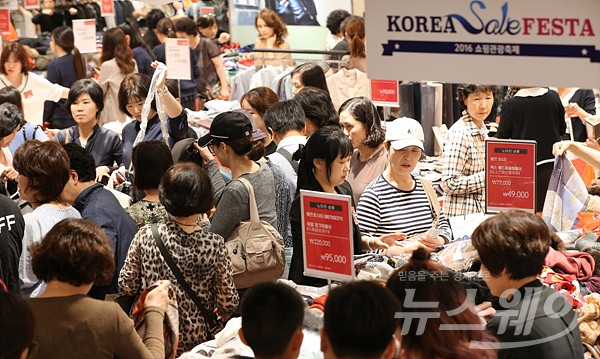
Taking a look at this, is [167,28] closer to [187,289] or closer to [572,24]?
[187,289]

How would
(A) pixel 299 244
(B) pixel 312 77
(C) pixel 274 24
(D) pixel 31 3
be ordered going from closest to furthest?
(A) pixel 299 244
(B) pixel 312 77
(C) pixel 274 24
(D) pixel 31 3

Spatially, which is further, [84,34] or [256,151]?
[84,34]

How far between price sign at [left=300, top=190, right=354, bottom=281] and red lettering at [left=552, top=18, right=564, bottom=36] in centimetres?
122

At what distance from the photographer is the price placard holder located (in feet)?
15.9

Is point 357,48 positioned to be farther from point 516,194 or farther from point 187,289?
point 187,289

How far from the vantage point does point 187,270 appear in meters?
4.06

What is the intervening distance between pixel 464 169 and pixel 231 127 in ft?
5.86

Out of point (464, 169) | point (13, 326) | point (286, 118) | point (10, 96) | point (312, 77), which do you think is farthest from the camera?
point (312, 77)

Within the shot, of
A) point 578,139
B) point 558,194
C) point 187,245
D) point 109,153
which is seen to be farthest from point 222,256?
point 578,139

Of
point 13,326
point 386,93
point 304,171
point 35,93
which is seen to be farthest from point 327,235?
point 35,93

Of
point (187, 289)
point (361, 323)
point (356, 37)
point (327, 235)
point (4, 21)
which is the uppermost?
point (4, 21)

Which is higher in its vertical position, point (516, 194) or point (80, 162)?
point (80, 162)

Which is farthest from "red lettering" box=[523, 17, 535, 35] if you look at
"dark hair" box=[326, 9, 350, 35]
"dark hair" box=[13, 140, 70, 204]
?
"dark hair" box=[326, 9, 350, 35]

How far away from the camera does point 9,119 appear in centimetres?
617
